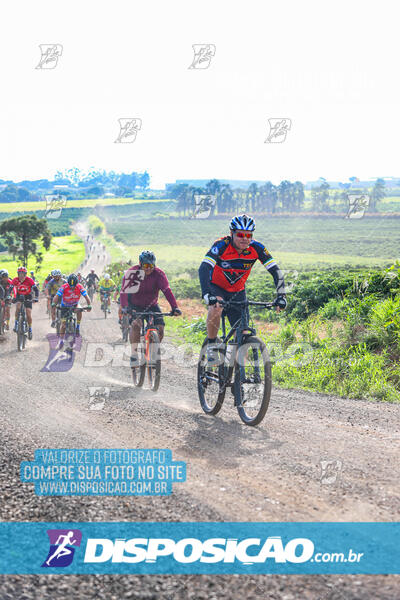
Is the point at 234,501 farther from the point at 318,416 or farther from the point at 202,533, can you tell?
the point at 318,416

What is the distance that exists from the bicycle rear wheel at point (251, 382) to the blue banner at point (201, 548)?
2.64m

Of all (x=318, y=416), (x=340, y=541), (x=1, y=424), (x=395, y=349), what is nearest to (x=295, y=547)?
(x=340, y=541)

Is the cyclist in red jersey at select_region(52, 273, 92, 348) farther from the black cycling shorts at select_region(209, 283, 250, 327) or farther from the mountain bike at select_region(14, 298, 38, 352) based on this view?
the black cycling shorts at select_region(209, 283, 250, 327)

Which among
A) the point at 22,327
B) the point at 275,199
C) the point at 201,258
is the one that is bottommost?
the point at 201,258

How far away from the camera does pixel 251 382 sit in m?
6.70

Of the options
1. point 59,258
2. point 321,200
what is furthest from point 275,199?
point 59,258

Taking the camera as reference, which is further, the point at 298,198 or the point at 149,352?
the point at 298,198

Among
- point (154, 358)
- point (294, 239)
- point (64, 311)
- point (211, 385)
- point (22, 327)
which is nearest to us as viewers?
point (211, 385)

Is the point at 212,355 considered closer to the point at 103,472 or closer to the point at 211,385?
the point at 211,385

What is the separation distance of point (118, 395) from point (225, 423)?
272cm

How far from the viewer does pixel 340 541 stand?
368 cm

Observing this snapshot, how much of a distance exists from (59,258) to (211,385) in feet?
268

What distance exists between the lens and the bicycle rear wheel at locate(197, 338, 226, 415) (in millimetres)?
7090

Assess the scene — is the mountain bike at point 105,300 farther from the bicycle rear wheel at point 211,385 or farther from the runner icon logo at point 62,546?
the runner icon logo at point 62,546
